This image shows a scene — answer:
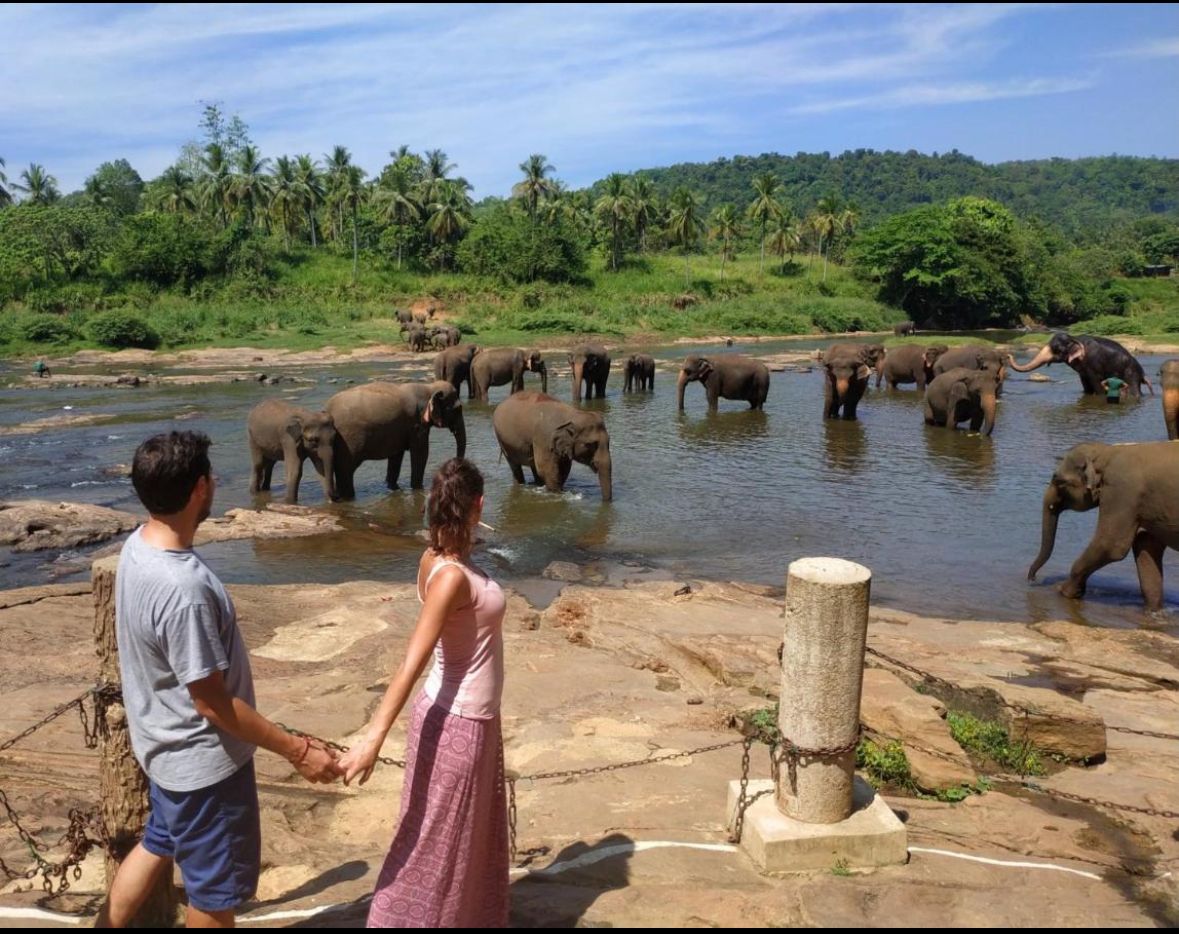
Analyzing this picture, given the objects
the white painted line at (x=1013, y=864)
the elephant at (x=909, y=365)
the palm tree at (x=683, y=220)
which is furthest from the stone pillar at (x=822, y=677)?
the palm tree at (x=683, y=220)

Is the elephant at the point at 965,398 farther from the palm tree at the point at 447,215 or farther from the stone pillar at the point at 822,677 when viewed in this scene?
the palm tree at the point at 447,215

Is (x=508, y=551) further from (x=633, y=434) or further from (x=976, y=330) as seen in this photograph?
(x=976, y=330)

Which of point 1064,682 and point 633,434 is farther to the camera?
point 633,434

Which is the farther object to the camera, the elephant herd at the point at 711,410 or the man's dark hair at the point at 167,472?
the elephant herd at the point at 711,410

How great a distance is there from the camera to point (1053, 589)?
37.8 ft

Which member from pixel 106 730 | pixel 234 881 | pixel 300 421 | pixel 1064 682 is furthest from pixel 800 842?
pixel 300 421

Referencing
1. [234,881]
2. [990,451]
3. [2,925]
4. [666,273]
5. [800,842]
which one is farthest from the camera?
[666,273]

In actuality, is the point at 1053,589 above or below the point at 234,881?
below

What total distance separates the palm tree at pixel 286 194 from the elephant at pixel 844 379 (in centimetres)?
4882

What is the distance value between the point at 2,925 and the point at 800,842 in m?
3.25

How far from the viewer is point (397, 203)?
6512cm

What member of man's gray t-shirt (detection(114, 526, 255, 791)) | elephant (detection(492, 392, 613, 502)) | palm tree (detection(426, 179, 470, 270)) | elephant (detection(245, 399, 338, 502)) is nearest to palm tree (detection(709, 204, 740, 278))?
palm tree (detection(426, 179, 470, 270))

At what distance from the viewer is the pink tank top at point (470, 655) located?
3.57 meters

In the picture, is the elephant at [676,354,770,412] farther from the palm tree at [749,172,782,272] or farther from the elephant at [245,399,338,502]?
the palm tree at [749,172,782,272]
